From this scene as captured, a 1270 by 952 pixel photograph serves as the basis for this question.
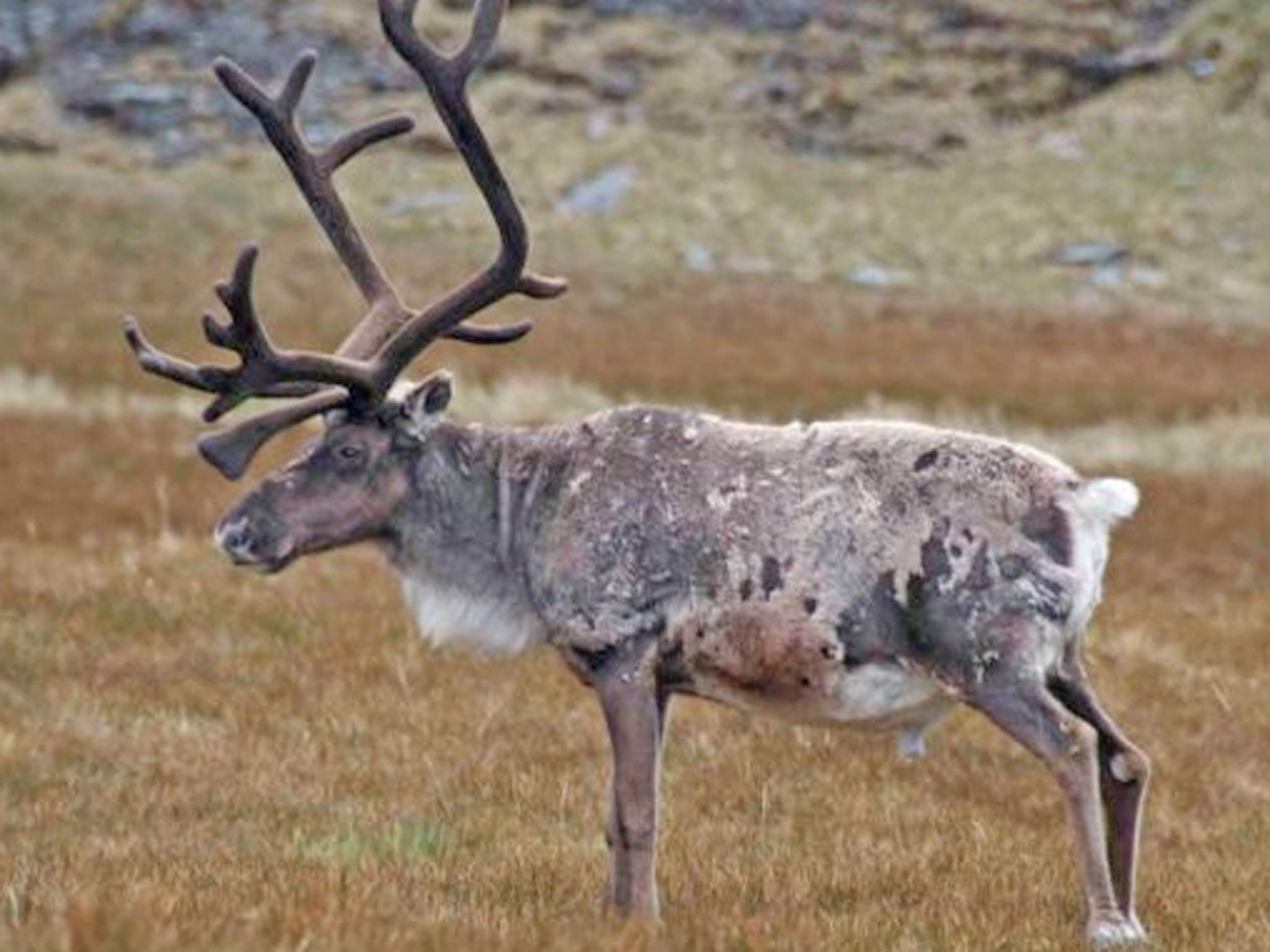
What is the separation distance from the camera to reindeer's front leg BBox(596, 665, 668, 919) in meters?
8.30

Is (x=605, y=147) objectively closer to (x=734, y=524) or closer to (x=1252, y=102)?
(x=1252, y=102)

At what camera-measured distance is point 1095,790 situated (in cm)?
807

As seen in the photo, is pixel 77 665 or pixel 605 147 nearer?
pixel 77 665

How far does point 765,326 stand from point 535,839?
4244 cm

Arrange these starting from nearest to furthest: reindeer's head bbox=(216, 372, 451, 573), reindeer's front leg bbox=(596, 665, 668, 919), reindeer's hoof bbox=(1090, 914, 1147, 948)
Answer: reindeer's hoof bbox=(1090, 914, 1147, 948) < reindeer's front leg bbox=(596, 665, 668, 919) < reindeer's head bbox=(216, 372, 451, 573)

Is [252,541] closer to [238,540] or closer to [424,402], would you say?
[238,540]

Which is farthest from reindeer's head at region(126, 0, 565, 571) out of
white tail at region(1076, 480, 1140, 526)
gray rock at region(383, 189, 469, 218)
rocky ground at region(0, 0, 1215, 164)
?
rocky ground at region(0, 0, 1215, 164)

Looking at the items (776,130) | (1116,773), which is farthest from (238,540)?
(776,130)

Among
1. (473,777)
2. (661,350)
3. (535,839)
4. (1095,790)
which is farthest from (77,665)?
(661,350)

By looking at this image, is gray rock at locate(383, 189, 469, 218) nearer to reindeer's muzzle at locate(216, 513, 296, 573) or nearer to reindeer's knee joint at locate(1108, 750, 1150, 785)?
reindeer's muzzle at locate(216, 513, 296, 573)

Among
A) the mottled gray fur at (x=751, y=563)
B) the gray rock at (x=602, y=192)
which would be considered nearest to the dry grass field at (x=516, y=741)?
the mottled gray fur at (x=751, y=563)

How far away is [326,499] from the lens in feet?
29.3

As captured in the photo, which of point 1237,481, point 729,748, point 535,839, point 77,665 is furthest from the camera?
point 1237,481

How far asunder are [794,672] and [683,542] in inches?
28.3
